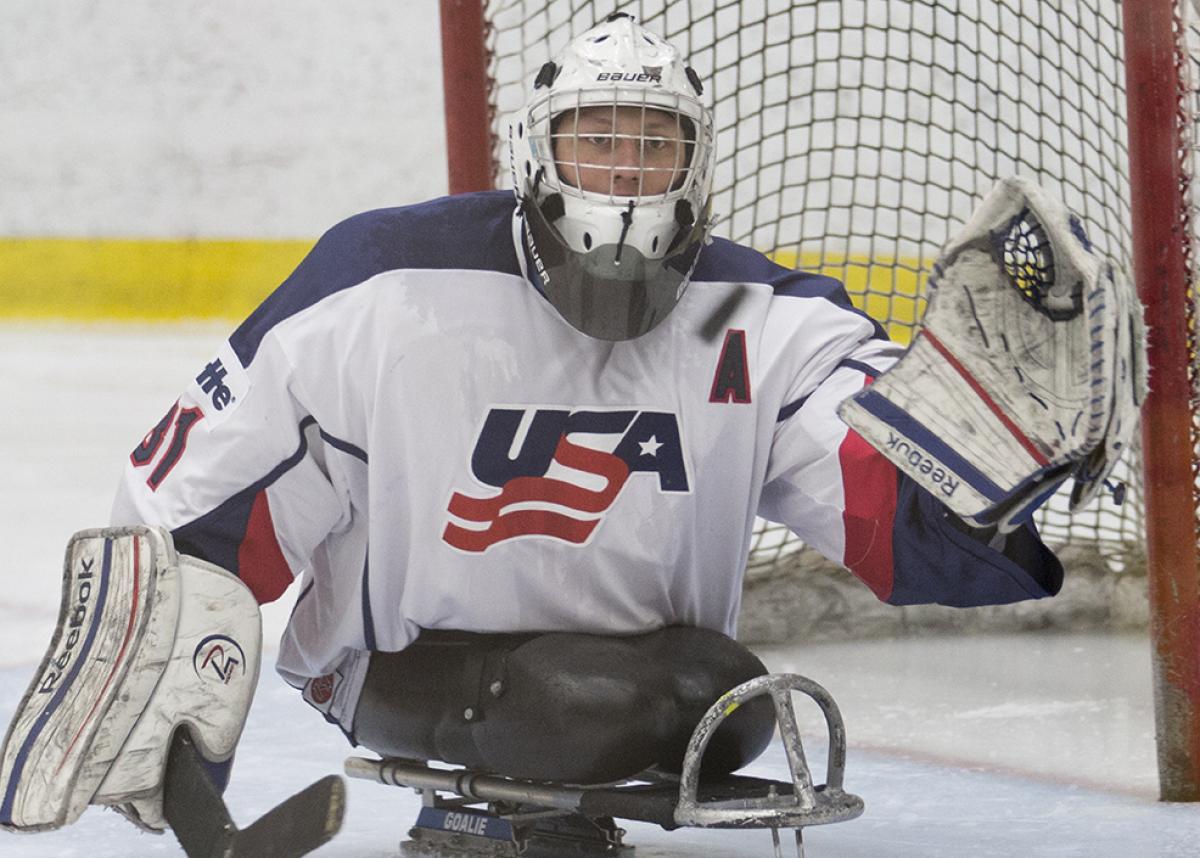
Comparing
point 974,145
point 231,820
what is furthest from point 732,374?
point 974,145

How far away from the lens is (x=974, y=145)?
10.8 feet

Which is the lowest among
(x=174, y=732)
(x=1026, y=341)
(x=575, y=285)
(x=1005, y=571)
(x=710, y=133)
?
(x=174, y=732)

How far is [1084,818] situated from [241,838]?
39.5 inches

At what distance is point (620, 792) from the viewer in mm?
1771

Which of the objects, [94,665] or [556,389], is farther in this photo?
[556,389]

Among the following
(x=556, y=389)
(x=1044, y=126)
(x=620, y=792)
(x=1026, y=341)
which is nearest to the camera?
(x=1026, y=341)

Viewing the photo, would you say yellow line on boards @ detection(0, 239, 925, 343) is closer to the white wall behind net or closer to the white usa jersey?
the white wall behind net

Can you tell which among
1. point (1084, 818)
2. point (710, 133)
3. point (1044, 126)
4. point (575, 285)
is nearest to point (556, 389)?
point (575, 285)

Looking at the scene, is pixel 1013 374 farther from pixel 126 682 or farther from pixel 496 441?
pixel 126 682

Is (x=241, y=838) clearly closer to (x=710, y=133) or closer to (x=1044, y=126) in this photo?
(x=710, y=133)

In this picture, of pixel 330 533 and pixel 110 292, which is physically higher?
pixel 110 292

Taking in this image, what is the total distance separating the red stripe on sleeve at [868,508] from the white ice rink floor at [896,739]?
1.16 feet

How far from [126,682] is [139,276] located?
3.54m

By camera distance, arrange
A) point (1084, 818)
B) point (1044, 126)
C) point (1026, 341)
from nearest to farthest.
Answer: point (1026, 341)
point (1084, 818)
point (1044, 126)
